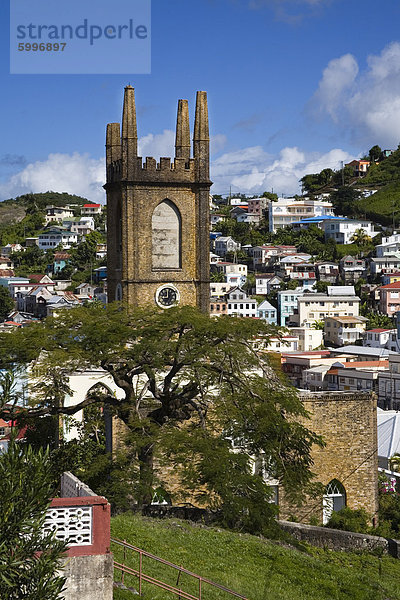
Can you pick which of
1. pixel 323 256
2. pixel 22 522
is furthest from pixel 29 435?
pixel 323 256

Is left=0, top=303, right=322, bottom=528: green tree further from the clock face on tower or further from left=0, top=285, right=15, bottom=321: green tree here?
left=0, top=285, right=15, bottom=321: green tree

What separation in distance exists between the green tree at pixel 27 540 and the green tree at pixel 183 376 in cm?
925

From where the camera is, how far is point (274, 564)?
599 inches

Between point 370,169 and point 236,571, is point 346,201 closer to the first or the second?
point 370,169

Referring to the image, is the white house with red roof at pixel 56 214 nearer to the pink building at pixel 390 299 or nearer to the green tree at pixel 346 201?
the green tree at pixel 346 201

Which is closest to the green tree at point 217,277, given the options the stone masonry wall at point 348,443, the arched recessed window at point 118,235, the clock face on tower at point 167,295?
the arched recessed window at point 118,235

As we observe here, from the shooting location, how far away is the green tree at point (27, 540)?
8.62m

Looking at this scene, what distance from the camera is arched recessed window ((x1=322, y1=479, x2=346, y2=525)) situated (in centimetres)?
2317

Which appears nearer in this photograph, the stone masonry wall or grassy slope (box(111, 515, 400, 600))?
grassy slope (box(111, 515, 400, 600))

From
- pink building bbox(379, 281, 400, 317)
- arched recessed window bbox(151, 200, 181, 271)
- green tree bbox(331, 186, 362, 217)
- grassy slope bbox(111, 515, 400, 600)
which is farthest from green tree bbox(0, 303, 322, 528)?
green tree bbox(331, 186, 362, 217)

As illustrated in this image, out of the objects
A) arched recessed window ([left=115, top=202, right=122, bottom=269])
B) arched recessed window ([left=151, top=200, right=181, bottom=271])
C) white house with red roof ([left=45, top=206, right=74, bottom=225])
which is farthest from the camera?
white house with red roof ([left=45, top=206, right=74, bottom=225])

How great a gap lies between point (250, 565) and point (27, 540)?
657 cm

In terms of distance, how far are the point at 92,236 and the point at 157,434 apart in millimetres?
134710

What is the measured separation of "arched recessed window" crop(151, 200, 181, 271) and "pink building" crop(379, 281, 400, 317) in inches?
3122
